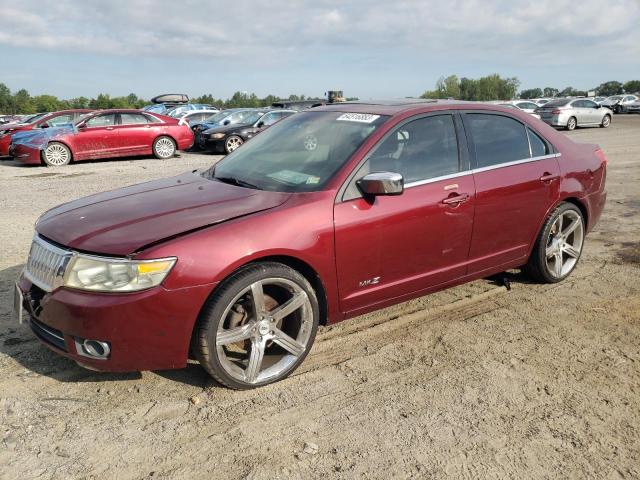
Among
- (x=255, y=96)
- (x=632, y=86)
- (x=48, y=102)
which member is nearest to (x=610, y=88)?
(x=632, y=86)

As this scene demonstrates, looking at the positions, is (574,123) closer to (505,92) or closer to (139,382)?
(139,382)

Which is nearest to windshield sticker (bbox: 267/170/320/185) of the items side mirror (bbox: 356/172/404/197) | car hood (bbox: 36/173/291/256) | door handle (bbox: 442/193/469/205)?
car hood (bbox: 36/173/291/256)

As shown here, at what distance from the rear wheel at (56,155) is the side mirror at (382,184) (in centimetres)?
1288

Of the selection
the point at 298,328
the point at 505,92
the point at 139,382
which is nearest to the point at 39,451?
the point at 139,382

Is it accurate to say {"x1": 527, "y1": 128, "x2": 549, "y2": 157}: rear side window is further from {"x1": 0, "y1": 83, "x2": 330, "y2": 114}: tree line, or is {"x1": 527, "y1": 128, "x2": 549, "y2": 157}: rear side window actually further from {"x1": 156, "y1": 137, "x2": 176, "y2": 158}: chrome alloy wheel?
{"x1": 0, "y1": 83, "x2": 330, "y2": 114}: tree line

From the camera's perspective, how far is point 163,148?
15281mm

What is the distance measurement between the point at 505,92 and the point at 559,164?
363 ft

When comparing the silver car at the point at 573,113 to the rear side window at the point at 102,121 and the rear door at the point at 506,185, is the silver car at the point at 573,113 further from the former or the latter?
the rear door at the point at 506,185

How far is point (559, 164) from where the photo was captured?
450 cm

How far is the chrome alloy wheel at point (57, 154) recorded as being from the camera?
45.0 feet

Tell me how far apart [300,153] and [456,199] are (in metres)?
1.15

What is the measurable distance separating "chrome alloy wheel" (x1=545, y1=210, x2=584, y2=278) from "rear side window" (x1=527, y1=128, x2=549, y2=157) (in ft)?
1.88

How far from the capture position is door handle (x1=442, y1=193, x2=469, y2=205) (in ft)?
12.0

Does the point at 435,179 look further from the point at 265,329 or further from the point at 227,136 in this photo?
the point at 227,136
